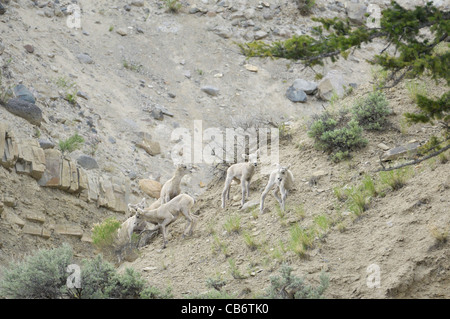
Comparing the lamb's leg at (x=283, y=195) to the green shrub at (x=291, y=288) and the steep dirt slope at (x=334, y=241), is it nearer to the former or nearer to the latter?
the steep dirt slope at (x=334, y=241)

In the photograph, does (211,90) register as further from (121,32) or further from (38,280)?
(38,280)

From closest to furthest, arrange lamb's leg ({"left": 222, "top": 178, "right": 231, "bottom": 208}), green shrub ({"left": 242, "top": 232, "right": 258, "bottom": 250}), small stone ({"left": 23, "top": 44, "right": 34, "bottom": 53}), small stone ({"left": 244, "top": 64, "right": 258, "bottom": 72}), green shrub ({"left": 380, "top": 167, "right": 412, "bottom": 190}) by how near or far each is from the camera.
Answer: green shrub ({"left": 380, "top": 167, "right": 412, "bottom": 190}), green shrub ({"left": 242, "top": 232, "right": 258, "bottom": 250}), lamb's leg ({"left": 222, "top": 178, "right": 231, "bottom": 208}), small stone ({"left": 23, "top": 44, "right": 34, "bottom": 53}), small stone ({"left": 244, "top": 64, "right": 258, "bottom": 72})

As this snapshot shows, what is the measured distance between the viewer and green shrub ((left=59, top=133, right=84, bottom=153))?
653 inches

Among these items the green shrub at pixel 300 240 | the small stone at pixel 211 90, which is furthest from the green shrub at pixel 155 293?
the small stone at pixel 211 90

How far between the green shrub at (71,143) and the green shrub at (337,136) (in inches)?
281

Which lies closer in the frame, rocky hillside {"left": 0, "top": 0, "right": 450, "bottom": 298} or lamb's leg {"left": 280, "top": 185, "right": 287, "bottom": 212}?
rocky hillside {"left": 0, "top": 0, "right": 450, "bottom": 298}

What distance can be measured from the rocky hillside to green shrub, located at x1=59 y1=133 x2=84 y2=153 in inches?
2.6

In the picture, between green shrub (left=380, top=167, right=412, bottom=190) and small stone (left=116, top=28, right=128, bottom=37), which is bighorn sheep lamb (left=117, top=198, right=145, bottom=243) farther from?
small stone (left=116, top=28, right=128, bottom=37)

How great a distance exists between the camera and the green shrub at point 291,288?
27.9 ft

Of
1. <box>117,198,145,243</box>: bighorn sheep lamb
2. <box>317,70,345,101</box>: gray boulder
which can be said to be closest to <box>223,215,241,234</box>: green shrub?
<box>117,198,145,243</box>: bighorn sheep lamb

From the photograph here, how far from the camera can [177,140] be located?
22.3 m
